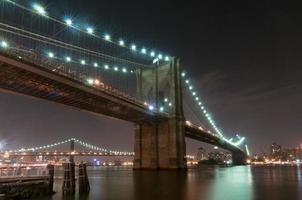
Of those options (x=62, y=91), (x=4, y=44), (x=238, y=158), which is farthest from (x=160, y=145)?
(x=238, y=158)

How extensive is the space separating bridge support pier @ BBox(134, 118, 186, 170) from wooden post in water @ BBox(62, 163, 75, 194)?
34.7 meters

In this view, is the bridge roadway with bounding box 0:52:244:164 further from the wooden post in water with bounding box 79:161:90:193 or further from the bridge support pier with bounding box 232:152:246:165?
the bridge support pier with bounding box 232:152:246:165

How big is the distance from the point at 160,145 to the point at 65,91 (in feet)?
84.5

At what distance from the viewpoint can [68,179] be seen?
25.2 meters

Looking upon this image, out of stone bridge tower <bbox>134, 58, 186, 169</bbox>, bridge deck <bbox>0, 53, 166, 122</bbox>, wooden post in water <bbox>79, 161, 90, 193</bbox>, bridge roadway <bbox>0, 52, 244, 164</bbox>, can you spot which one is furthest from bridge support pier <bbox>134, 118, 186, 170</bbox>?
wooden post in water <bbox>79, 161, 90, 193</bbox>

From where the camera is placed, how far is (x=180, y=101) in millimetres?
64938

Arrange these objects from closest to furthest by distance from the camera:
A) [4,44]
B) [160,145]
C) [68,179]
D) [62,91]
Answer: [68,179] → [4,44] → [62,91] → [160,145]

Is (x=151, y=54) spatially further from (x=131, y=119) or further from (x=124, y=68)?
(x=131, y=119)

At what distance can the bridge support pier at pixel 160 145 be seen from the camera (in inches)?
2353

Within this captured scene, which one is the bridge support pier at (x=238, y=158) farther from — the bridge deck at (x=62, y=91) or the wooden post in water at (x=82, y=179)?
the wooden post in water at (x=82, y=179)

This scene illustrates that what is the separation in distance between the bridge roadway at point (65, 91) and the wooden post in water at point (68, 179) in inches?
421

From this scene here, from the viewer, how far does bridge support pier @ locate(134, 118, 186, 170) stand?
59.8m

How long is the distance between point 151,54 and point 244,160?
284 feet

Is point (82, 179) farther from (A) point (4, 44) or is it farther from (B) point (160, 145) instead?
(B) point (160, 145)
